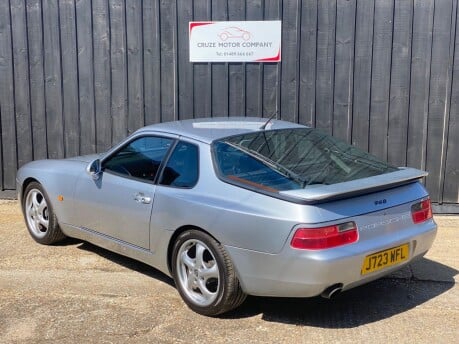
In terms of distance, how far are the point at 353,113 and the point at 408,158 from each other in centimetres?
88

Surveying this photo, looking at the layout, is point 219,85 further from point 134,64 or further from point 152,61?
point 134,64

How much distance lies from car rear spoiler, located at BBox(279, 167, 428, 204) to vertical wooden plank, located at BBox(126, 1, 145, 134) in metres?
4.28

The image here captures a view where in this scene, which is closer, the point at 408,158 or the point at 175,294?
the point at 175,294

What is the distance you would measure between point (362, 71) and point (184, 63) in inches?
88.6

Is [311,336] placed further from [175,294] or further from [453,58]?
[453,58]

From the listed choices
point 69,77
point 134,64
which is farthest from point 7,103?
point 134,64

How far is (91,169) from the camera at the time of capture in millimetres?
5125

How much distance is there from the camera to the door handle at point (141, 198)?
15.0 feet

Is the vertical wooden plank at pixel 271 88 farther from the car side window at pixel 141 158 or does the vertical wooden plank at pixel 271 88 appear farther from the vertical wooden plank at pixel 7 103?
the vertical wooden plank at pixel 7 103

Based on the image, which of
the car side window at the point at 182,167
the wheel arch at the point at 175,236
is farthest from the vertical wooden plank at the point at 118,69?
the wheel arch at the point at 175,236

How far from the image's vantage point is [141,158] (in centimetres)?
492

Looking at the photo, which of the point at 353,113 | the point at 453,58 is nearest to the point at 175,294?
the point at 353,113

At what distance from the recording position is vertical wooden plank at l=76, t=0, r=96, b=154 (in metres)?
7.66

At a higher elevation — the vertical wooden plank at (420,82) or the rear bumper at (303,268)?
the vertical wooden plank at (420,82)
